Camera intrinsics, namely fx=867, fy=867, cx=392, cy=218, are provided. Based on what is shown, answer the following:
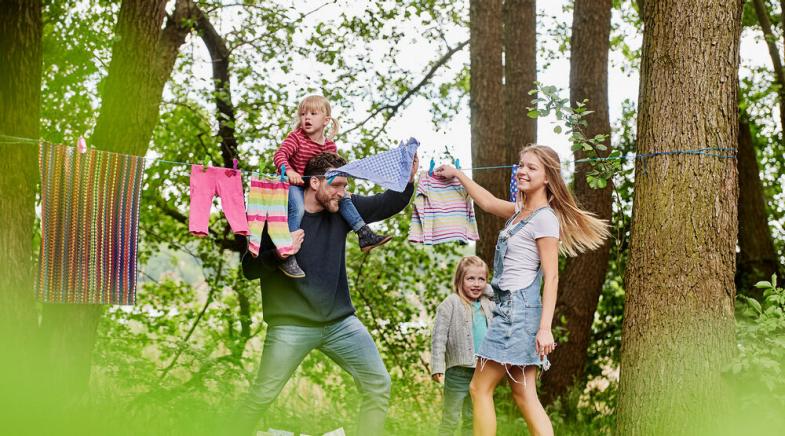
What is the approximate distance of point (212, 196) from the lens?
4.55 meters

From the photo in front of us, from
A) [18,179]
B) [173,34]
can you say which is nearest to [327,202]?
[18,179]

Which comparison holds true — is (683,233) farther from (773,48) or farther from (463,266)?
(773,48)

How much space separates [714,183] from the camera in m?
4.22

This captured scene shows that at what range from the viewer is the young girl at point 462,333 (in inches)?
198

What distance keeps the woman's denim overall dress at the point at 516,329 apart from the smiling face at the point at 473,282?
3.23 ft

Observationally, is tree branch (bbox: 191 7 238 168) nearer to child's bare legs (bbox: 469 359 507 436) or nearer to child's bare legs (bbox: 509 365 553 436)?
child's bare legs (bbox: 469 359 507 436)

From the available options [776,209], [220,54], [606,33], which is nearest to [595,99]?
[606,33]

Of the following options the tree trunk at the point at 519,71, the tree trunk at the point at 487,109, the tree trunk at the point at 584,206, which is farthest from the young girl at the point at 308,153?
the tree trunk at the point at 584,206

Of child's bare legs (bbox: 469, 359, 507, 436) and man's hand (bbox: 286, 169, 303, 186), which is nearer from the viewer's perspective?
child's bare legs (bbox: 469, 359, 507, 436)

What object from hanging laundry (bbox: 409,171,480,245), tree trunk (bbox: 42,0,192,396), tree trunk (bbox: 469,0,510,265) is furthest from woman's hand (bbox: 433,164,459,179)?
tree trunk (bbox: 42,0,192,396)

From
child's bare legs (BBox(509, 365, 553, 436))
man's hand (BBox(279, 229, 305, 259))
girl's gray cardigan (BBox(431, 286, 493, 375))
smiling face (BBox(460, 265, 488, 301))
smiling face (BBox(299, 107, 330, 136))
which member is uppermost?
smiling face (BBox(299, 107, 330, 136))

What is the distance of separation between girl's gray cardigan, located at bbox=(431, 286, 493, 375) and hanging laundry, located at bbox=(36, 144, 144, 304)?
1.72m

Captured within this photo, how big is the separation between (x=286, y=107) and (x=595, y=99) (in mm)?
3445

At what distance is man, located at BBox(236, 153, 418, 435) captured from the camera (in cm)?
420
